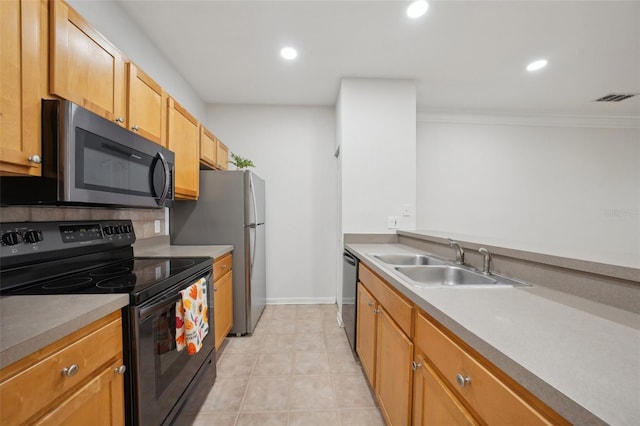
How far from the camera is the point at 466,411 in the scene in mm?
690

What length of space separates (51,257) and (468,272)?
6.87 feet

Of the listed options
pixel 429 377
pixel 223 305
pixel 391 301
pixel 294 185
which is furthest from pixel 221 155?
pixel 429 377

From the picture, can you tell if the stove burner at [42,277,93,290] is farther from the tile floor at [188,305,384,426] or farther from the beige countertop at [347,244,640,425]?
the beige countertop at [347,244,640,425]

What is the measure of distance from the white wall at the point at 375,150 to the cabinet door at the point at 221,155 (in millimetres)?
1382

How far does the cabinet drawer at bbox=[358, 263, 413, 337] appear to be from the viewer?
3.45ft

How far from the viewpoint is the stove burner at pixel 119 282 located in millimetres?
1032

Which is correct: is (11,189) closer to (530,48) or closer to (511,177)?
(530,48)

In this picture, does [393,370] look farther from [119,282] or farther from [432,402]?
[119,282]

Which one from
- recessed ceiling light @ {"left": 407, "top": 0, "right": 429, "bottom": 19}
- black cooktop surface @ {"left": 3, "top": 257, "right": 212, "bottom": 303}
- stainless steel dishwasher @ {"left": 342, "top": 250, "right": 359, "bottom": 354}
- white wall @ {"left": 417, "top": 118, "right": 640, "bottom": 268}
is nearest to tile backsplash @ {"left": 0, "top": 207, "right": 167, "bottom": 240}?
black cooktop surface @ {"left": 3, "top": 257, "right": 212, "bottom": 303}

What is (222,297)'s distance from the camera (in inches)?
81.4

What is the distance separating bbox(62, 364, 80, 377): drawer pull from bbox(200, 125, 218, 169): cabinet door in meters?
1.92

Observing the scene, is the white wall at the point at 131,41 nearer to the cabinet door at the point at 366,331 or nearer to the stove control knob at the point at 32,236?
the stove control knob at the point at 32,236

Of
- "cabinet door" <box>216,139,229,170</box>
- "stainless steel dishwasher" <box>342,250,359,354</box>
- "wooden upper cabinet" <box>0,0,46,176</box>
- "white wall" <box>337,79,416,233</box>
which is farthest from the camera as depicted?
"cabinet door" <box>216,139,229,170</box>

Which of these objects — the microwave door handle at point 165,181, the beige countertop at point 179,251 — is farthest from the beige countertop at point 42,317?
the beige countertop at point 179,251
